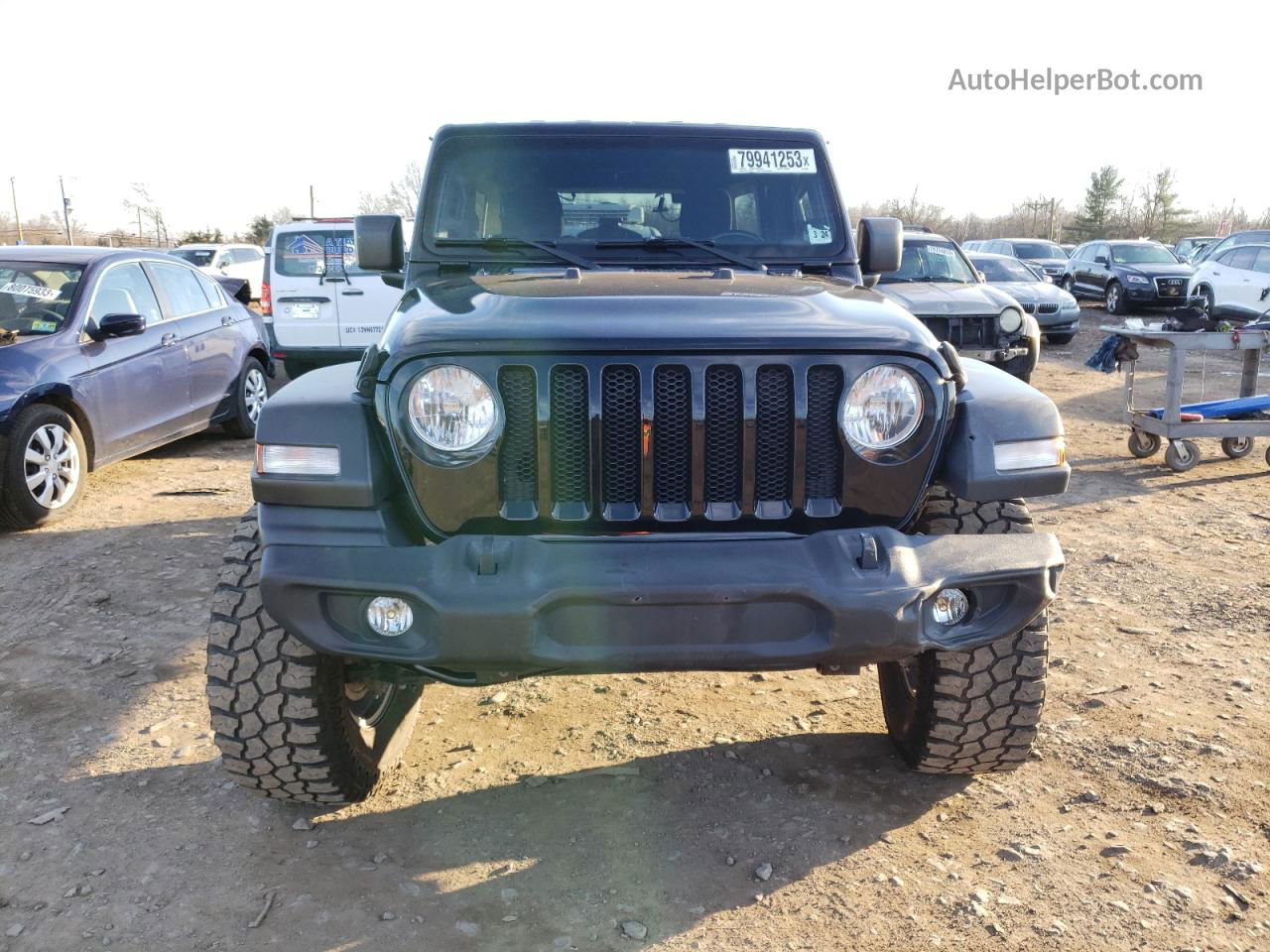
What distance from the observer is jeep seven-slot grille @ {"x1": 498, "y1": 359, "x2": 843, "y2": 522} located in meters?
2.42

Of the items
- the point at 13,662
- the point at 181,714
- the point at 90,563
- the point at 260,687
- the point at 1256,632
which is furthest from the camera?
the point at 90,563

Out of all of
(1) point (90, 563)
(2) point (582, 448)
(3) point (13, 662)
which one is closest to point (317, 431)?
(2) point (582, 448)

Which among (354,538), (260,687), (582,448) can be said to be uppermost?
(582,448)

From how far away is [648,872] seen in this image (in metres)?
2.70

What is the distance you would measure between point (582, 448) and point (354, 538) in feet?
1.92

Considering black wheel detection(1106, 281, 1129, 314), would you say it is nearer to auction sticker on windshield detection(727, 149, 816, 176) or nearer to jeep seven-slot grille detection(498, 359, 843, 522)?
auction sticker on windshield detection(727, 149, 816, 176)

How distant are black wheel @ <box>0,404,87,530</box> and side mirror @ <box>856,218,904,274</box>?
475cm

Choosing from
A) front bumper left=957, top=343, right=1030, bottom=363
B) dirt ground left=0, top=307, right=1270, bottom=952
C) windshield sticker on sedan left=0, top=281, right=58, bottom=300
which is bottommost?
dirt ground left=0, top=307, right=1270, bottom=952

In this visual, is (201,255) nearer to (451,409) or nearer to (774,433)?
(451,409)

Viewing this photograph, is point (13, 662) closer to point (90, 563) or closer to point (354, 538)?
point (90, 563)

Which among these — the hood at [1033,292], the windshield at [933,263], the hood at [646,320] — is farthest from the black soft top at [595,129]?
the hood at [1033,292]

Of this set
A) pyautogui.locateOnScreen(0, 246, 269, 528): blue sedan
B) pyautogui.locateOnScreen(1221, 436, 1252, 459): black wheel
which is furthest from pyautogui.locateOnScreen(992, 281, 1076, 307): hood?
pyautogui.locateOnScreen(0, 246, 269, 528): blue sedan

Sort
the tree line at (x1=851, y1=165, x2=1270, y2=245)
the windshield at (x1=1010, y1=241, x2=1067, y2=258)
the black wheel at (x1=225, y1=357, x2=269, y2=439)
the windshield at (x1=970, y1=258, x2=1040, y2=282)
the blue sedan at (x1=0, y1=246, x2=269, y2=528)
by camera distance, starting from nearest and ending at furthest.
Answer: the blue sedan at (x1=0, y1=246, x2=269, y2=528), the black wheel at (x1=225, y1=357, x2=269, y2=439), the windshield at (x1=970, y1=258, x2=1040, y2=282), the windshield at (x1=1010, y1=241, x2=1067, y2=258), the tree line at (x1=851, y1=165, x2=1270, y2=245)

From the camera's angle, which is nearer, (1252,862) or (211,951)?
(211,951)
